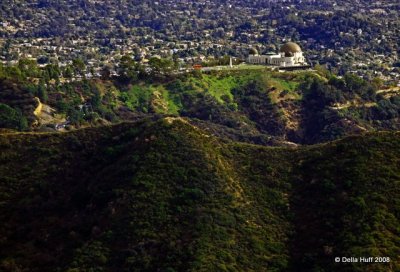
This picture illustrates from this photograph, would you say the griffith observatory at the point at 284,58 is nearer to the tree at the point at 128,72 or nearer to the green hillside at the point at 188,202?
the tree at the point at 128,72

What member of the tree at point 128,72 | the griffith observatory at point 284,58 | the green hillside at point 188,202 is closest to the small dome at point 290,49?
the griffith observatory at point 284,58

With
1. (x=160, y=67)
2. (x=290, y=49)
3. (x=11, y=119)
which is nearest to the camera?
(x=11, y=119)

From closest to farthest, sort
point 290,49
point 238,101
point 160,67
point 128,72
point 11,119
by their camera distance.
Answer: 1. point 11,119
2. point 128,72
3. point 238,101
4. point 160,67
5. point 290,49

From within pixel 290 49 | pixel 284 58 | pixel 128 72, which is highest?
pixel 128 72

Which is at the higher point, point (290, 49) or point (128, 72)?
point (128, 72)

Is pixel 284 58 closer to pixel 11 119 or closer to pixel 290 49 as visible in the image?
pixel 290 49

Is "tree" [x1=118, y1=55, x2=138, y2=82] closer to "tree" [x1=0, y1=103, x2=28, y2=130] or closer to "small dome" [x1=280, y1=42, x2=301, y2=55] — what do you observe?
"small dome" [x1=280, y1=42, x2=301, y2=55]

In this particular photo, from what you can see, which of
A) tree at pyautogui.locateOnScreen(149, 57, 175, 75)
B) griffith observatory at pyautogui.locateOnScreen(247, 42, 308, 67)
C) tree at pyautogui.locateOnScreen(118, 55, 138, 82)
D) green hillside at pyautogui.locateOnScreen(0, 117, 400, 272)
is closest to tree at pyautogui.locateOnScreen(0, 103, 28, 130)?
tree at pyautogui.locateOnScreen(118, 55, 138, 82)

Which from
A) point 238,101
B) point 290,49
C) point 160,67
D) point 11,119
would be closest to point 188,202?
point 11,119

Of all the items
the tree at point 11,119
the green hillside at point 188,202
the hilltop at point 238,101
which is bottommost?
the hilltop at point 238,101
